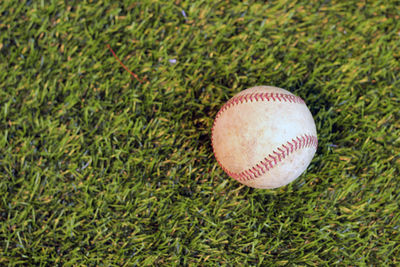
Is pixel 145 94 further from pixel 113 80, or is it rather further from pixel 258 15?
pixel 258 15

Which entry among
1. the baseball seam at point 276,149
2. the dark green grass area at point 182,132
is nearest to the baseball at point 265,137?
the baseball seam at point 276,149

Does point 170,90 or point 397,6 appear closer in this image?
point 170,90

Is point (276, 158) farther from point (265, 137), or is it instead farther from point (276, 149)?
point (265, 137)

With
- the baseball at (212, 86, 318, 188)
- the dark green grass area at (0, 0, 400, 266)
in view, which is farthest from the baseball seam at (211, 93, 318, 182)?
the dark green grass area at (0, 0, 400, 266)

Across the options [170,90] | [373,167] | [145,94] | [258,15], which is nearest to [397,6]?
[258,15]

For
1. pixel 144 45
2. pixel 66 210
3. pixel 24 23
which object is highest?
pixel 24 23

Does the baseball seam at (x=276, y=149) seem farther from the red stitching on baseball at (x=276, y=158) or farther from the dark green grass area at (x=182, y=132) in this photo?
the dark green grass area at (x=182, y=132)

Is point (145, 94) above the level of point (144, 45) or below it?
below
